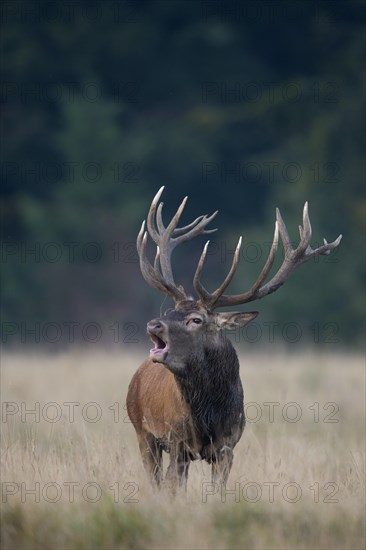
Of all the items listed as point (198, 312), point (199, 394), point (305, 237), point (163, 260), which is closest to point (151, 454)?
point (199, 394)

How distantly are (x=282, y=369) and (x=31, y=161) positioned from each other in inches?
739

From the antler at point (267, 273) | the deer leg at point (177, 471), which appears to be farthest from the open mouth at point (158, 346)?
the deer leg at point (177, 471)

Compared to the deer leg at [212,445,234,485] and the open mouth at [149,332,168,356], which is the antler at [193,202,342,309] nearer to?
the open mouth at [149,332,168,356]

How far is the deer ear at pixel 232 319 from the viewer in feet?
26.1

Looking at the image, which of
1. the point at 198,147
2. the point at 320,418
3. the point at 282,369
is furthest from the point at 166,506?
the point at 198,147

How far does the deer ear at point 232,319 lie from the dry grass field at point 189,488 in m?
1.01

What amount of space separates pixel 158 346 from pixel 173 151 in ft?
80.4

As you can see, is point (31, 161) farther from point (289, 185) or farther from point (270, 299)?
point (270, 299)

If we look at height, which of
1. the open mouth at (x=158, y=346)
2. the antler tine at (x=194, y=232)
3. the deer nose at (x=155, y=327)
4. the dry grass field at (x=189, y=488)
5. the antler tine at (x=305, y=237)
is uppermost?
the antler tine at (x=194, y=232)

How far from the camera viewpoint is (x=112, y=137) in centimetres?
3069

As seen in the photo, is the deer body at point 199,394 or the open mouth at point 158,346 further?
the deer body at point 199,394

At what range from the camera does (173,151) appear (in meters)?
32.0

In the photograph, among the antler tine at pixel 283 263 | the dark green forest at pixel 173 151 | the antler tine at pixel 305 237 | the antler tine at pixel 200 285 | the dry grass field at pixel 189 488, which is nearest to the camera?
the dry grass field at pixel 189 488

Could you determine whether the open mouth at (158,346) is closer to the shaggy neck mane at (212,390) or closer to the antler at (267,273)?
the shaggy neck mane at (212,390)
